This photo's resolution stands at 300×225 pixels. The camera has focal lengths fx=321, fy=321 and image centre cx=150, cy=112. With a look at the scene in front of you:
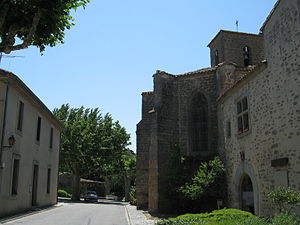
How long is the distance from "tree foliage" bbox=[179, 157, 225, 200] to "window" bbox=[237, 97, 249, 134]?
2670mm

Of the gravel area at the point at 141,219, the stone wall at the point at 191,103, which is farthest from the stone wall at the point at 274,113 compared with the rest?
the gravel area at the point at 141,219

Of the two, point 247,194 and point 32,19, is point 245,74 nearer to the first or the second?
point 247,194

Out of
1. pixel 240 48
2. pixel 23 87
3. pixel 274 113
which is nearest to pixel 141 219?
pixel 274 113

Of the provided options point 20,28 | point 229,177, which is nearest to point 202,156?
point 229,177

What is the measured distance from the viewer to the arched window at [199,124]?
1886 cm

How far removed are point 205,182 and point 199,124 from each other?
415 cm

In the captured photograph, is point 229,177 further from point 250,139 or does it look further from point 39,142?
point 39,142

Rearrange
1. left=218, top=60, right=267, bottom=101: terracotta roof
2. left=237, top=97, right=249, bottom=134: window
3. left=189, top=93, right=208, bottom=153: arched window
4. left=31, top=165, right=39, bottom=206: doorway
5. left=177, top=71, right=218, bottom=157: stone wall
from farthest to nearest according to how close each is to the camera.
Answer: left=31, top=165, right=39, bottom=206: doorway, left=189, top=93, right=208, bottom=153: arched window, left=177, top=71, right=218, bottom=157: stone wall, left=237, top=97, right=249, bottom=134: window, left=218, top=60, right=267, bottom=101: terracotta roof

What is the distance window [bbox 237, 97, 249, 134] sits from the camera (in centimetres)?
1434

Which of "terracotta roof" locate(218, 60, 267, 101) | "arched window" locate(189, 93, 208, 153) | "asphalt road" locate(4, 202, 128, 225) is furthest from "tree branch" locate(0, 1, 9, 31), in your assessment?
"arched window" locate(189, 93, 208, 153)

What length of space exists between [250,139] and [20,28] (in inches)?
384

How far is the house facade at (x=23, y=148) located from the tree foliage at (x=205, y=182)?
8.22 meters

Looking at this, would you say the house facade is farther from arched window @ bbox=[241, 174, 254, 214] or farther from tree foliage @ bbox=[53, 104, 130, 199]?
arched window @ bbox=[241, 174, 254, 214]

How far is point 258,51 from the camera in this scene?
75.8ft
